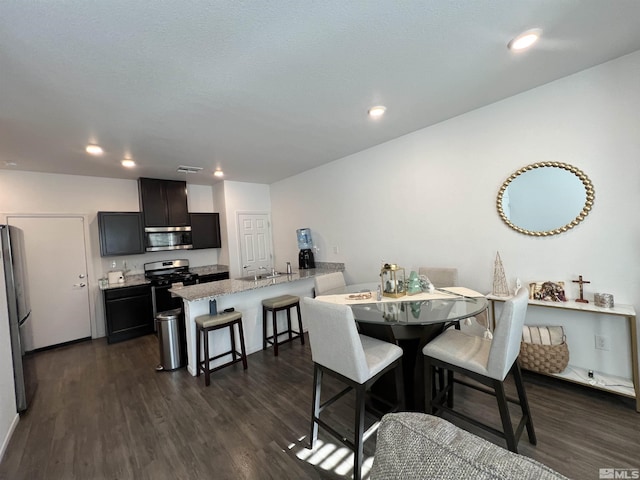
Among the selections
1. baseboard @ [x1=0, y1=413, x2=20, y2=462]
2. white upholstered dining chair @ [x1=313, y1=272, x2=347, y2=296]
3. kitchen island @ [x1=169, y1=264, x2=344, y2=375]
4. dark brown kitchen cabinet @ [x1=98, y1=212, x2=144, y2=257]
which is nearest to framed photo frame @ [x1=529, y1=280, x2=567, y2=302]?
white upholstered dining chair @ [x1=313, y1=272, x2=347, y2=296]

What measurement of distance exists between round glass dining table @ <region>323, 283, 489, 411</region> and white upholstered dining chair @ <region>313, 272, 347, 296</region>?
865mm

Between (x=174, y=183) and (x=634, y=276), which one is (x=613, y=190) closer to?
(x=634, y=276)

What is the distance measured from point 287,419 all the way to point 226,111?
2.71 meters

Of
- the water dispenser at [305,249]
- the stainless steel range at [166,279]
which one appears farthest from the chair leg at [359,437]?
the stainless steel range at [166,279]

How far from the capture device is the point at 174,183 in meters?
4.91

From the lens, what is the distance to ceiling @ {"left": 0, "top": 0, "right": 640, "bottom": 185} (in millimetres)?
1450

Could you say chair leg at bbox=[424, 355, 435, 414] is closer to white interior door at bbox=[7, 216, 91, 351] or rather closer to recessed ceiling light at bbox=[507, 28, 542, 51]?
recessed ceiling light at bbox=[507, 28, 542, 51]

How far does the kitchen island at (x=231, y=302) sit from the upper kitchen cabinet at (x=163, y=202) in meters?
2.00

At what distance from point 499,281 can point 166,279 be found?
187 inches

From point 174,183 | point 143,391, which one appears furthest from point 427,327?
point 174,183

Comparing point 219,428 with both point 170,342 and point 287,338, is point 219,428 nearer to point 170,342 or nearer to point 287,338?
point 170,342

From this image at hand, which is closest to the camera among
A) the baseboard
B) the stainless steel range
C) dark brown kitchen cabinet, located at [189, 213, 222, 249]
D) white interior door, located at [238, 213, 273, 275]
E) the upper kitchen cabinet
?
the baseboard

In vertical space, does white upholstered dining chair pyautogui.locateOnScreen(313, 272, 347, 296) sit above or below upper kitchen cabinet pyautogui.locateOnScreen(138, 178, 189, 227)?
below

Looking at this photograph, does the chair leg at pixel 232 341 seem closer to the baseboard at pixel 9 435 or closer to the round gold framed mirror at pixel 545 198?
the baseboard at pixel 9 435
